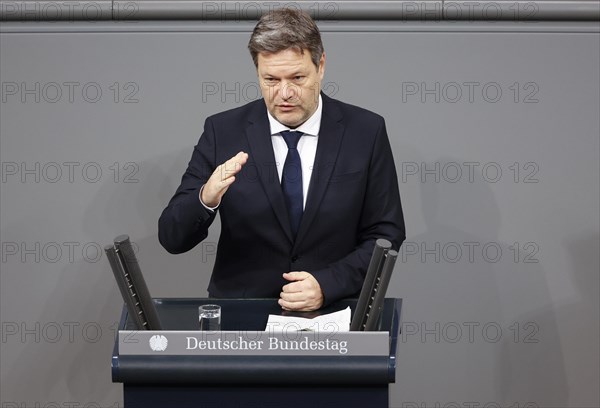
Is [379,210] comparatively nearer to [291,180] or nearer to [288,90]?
[291,180]

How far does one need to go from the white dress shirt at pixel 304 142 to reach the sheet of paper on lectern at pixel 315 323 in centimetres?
56

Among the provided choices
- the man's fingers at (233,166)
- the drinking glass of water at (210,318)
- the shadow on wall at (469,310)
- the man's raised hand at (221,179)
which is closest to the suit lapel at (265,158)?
the man's raised hand at (221,179)

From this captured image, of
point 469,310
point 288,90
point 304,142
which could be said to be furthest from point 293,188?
point 469,310

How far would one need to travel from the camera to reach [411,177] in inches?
157

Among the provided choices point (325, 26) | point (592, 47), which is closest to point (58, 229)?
point (325, 26)

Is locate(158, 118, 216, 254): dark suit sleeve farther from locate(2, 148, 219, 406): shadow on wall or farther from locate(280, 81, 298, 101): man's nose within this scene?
locate(2, 148, 219, 406): shadow on wall

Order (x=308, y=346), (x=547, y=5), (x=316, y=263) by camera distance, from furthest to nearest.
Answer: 1. (x=547, y=5)
2. (x=316, y=263)
3. (x=308, y=346)

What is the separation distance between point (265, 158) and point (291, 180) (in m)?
0.10

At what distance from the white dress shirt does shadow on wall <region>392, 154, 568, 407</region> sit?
914 mm

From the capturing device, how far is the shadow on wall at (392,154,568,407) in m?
4.02

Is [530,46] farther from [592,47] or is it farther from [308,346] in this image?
[308,346]

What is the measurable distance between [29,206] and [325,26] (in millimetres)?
1289

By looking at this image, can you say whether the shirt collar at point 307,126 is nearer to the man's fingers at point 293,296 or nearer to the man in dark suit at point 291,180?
the man in dark suit at point 291,180

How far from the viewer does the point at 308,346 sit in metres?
2.31
